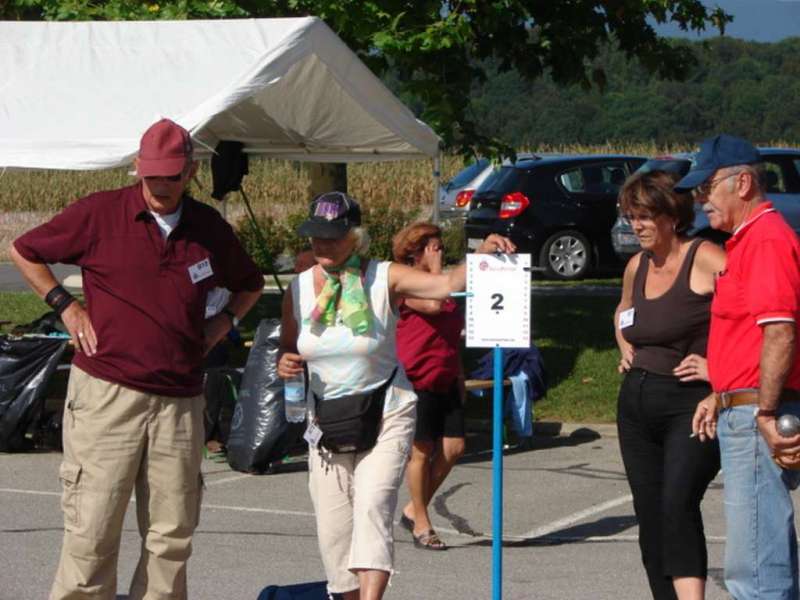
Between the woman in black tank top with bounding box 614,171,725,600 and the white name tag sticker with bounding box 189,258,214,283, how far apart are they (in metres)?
1.60

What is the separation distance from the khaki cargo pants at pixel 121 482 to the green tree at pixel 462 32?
25.7ft

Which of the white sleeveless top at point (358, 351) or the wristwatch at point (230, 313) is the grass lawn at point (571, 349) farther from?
the wristwatch at point (230, 313)

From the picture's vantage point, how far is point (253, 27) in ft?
35.8

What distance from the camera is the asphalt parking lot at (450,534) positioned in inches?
288

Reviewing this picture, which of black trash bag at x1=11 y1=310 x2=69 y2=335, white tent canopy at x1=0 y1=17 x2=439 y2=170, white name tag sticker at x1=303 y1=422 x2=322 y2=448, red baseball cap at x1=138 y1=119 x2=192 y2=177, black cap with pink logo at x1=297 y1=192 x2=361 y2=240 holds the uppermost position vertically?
white tent canopy at x1=0 y1=17 x2=439 y2=170

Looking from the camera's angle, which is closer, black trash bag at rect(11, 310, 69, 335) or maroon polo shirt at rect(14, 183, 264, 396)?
maroon polo shirt at rect(14, 183, 264, 396)

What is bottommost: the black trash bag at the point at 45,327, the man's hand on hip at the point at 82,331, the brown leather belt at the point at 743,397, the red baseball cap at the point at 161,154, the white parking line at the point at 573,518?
the white parking line at the point at 573,518

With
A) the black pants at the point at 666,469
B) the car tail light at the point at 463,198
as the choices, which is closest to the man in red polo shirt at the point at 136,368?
the black pants at the point at 666,469

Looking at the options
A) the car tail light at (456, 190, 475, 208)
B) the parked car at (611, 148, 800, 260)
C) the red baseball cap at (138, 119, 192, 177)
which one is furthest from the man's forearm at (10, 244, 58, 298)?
the car tail light at (456, 190, 475, 208)

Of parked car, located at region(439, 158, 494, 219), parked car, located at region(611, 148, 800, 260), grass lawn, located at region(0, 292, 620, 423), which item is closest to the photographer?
grass lawn, located at region(0, 292, 620, 423)

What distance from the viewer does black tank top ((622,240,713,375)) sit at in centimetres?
572

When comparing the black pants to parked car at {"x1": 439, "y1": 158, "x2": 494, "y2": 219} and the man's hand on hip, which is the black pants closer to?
the man's hand on hip

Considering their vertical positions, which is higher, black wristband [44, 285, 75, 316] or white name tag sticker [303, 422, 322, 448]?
black wristband [44, 285, 75, 316]

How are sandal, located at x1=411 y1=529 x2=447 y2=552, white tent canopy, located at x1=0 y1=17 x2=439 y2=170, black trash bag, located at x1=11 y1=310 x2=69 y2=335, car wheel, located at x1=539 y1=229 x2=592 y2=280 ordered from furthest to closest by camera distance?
car wheel, located at x1=539 y1=229 x2=592 y2=280 → black trash bag, located at x1=11 y1=310 x2=69 y2=335 → white tent canopy, located at x1=0 y1=17 x2=439 y2=170 → sandal, located at x1=411 y1=529 x2=447 y2=552
